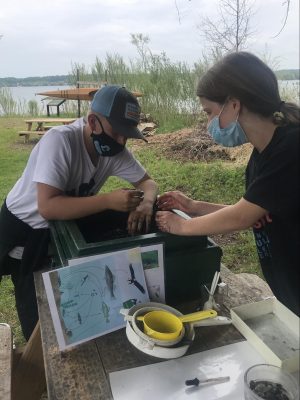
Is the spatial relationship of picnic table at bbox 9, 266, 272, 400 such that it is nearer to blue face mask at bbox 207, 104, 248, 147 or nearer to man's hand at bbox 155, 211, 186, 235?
man's hand at bbox 155, 211, 186, 235

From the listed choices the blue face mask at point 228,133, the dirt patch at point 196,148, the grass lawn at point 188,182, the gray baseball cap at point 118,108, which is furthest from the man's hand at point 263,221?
the dirt patch at point 196,148

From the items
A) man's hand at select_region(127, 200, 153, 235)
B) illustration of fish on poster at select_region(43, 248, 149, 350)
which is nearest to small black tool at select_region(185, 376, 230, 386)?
illustration of fish on poster at select_region(43, 248, 149, 350)

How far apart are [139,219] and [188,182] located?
3395 millimetres

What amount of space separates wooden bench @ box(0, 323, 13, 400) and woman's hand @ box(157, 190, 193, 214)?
3.18ft

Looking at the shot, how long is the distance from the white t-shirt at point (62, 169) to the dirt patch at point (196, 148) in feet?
12.9

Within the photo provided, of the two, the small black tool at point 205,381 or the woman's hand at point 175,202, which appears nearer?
the small black tool at point 205,381

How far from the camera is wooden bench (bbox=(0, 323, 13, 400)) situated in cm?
178

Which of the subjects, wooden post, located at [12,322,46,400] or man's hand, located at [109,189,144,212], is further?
wooden post, located at [12,322,46,400]

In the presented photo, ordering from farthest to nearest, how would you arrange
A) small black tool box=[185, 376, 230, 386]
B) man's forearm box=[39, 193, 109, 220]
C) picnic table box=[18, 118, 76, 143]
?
1. picnic table box=[18, 118, 76, 143]
2. man's forearm box=[39, 193, 109, 220]
3. small black tool box=[185, 376, 230, 386]

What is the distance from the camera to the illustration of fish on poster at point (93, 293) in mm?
1026

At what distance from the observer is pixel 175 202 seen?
159cm

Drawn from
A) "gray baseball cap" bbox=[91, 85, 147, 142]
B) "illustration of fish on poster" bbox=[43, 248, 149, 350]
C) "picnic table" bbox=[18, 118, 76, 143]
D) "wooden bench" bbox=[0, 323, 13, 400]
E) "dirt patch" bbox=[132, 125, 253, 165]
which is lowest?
"wooden bench" bbox=[0, 323, 13, 400]

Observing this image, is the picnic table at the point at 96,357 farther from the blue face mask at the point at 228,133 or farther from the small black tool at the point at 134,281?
the blue face mask at the point at 228,133

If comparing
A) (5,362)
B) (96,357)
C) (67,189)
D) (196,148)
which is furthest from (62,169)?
(196,148)
